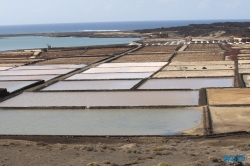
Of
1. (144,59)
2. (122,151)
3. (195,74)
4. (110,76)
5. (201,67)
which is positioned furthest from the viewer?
(144,59)

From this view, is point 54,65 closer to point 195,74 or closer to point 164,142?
point 195,74

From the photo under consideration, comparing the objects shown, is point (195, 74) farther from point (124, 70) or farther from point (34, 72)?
point (34, 72)

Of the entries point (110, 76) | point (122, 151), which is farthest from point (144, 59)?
point (122, 151)

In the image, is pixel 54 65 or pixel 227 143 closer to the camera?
pixel 227 143

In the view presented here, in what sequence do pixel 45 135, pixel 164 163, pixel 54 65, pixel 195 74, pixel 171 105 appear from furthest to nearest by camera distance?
pixel 54 65 < pixel 195 74 < pixel 171 105 < pixel 45 135 < pixel 164 163

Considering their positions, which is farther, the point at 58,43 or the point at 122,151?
the point at 58,43

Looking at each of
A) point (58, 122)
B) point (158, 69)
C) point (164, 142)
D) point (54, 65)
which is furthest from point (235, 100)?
point (54, 65)

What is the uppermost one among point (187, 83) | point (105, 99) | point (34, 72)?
point (34, 72)
